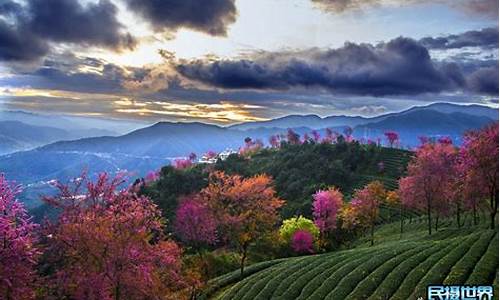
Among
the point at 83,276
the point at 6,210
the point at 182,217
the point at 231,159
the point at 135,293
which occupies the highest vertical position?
the point at 6,210

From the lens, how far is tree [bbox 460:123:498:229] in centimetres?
2589

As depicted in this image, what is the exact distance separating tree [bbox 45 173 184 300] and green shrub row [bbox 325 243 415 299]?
721cm

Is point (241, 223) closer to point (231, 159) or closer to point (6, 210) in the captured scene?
point (6, 210)

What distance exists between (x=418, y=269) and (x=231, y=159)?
382ft

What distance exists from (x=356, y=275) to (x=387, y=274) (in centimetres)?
157

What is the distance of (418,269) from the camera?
18.9 meters

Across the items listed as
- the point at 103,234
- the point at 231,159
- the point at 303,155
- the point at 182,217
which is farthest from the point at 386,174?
the point at 103,234

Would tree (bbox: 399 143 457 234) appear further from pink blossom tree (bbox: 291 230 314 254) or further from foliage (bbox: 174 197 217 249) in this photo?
foliage (bbox: 174 197 217 249)

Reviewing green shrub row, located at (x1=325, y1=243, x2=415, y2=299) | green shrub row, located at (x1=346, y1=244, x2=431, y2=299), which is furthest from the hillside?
green shrub row, located at (x1=346, y1=244, x2=431, y2=299)

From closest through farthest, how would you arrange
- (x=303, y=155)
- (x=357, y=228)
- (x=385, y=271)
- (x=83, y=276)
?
(x=83, y=276) < (x=385, y=271) < (x=357, y=228) < (x=303, y=155)

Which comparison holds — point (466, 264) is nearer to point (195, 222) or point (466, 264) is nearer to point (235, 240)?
point (235, 240)

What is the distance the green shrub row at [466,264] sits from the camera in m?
16.1

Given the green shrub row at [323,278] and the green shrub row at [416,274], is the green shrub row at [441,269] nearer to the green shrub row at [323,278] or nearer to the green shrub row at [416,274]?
the green shrub row at [416,274]

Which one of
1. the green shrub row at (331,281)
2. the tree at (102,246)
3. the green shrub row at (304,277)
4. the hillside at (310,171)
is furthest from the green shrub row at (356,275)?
the hillside at (310,171)
